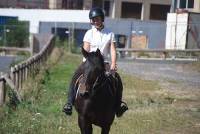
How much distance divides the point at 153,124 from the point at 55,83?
8290 millimetres

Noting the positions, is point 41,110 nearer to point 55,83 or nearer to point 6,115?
point 6,115

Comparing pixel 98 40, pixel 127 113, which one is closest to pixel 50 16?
pixel 127 113

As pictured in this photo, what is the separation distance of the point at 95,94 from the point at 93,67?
1.37ft

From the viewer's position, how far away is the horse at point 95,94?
28.5 feet

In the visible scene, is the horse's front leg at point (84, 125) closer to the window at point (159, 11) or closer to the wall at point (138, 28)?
the wall at point (138, 28)

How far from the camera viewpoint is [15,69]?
16156 mm

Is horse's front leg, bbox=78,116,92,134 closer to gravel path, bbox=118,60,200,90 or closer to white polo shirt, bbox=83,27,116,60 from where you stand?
white polo shirt, bbox=83,27,116,60

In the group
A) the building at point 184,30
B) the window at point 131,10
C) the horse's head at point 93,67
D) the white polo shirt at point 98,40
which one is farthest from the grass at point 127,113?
the window at point 131,10

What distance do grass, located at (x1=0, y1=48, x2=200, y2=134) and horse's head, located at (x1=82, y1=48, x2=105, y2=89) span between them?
3.07 metres

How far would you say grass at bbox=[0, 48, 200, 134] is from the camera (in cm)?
1217

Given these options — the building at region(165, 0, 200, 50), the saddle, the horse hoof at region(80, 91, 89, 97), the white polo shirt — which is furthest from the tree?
the horse hoof at region(80, 91, 89, 97)

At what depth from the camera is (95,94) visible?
347 inches

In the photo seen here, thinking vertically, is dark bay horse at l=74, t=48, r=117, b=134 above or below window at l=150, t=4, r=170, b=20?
above

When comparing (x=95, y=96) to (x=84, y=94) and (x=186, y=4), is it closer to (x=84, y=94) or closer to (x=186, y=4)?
(x=84, y=94)
